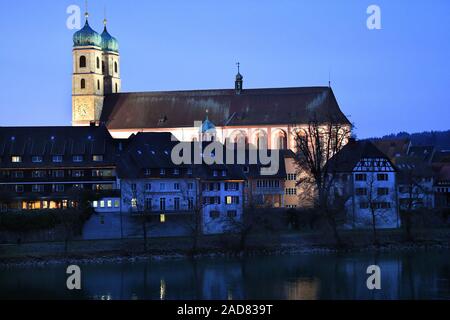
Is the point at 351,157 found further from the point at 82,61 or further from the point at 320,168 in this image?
the point at 82,61

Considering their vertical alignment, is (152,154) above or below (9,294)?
above

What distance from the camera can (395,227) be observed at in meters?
80.2

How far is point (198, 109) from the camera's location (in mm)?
117938

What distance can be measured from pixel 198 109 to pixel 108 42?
19657mm

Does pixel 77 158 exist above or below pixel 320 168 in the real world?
above

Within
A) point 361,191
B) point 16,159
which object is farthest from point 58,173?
point 361,191

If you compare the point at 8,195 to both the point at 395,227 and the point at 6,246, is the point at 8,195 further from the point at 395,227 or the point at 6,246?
the point at 395,227

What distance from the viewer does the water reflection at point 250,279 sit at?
53.2m

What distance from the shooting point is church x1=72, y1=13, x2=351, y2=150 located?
377 feet

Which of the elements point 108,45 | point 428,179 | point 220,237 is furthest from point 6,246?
point 108,45

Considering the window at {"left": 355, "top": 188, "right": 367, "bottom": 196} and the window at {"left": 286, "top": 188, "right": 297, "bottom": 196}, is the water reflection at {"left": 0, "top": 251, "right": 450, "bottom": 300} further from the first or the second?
the window at {"left": 286, "top": 188, "right": 297, "bottom": 196}

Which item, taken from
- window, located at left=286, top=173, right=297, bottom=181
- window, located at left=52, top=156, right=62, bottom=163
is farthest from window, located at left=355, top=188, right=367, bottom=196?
window, located at left=52, top=156, right=62, bottom=163

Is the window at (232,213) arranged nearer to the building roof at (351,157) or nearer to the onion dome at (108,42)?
the building roof at (351,157)

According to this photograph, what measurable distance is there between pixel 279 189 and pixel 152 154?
14.9m
